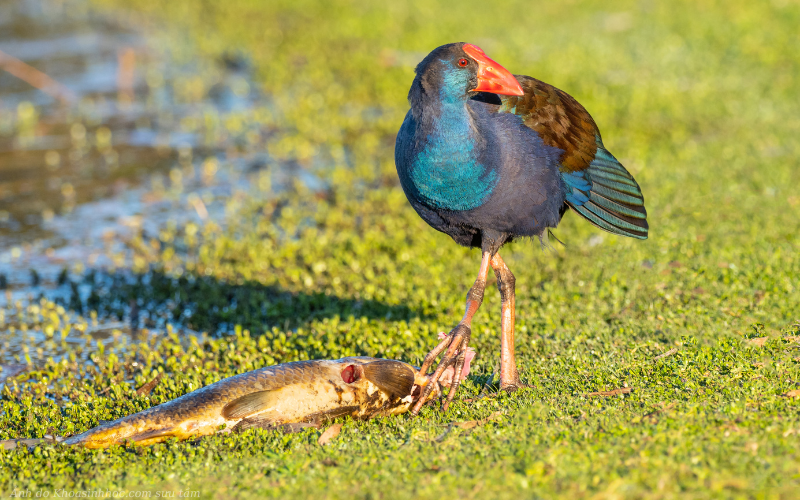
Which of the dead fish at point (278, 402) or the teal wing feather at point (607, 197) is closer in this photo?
the dead fish at point (278, 402)

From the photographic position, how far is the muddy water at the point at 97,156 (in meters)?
7.72

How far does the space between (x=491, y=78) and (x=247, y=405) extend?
2302 mm

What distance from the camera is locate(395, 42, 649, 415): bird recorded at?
4.61 metres

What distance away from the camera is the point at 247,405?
4547mm

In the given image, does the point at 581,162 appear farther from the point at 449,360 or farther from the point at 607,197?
the point at 449,360

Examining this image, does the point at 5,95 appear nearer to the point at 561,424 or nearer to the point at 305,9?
the point at 305,9

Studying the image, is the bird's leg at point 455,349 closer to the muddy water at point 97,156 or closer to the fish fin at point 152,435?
the fish fin at point 152,435

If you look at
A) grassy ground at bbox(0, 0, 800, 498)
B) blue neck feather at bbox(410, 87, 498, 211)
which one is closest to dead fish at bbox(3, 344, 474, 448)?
grassy ground at bbox(0, 0, 800, 498)

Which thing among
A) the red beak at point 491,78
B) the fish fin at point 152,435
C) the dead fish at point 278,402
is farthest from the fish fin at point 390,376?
the red beak at point 491,78

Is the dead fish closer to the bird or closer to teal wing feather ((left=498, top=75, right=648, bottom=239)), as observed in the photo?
the bird

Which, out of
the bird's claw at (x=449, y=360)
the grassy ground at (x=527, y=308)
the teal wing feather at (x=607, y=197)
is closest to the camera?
the grassy ground at (x=527, y=308)

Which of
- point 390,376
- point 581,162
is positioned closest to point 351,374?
point 390,376

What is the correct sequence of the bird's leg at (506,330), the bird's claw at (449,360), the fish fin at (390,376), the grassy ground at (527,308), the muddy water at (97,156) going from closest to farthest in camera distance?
the grassy ground at (527,308), the fish fin at (390,376), the bird's claw at (449,360), the bird's leg at (506,330), the muddy water at (97,156)

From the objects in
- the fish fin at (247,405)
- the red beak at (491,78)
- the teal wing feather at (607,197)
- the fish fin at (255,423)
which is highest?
the red beak at (491,78)
